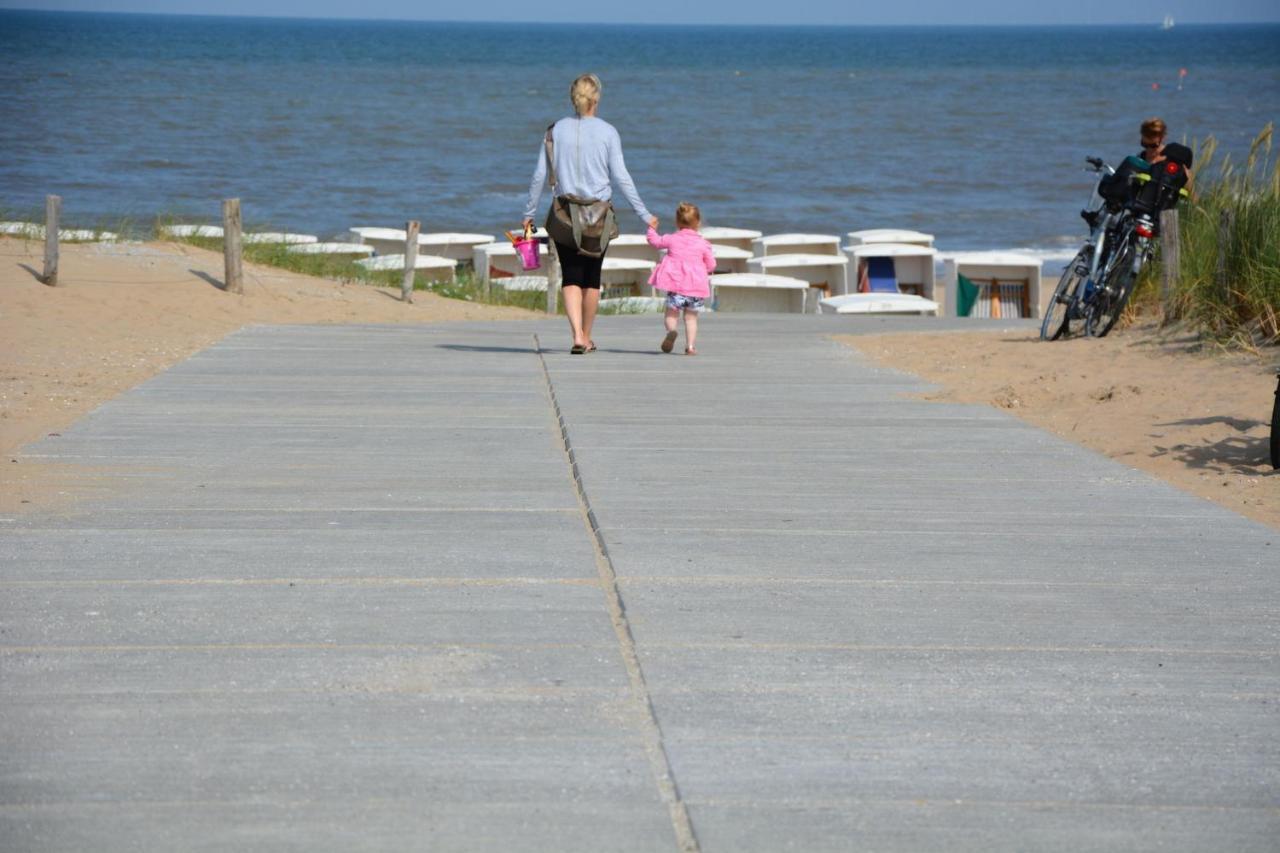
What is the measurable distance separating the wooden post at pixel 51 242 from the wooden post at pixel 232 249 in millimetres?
1496

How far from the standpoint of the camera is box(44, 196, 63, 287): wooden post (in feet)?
45.3

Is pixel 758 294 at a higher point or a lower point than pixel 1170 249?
lower

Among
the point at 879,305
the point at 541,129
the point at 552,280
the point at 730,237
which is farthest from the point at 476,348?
the point at 541,129

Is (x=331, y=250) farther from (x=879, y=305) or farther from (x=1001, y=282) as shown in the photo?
(x=1001, y=282)

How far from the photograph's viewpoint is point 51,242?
45.4 ft

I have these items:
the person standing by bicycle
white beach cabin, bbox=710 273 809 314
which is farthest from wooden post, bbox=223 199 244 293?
white beach cabin, bbox=710 273 809 314

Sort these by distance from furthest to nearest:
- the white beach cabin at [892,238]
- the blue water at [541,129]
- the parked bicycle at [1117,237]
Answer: the blue water at [541,129], the white beach cabin at [892,238], the parked bicycle at [1117,237]

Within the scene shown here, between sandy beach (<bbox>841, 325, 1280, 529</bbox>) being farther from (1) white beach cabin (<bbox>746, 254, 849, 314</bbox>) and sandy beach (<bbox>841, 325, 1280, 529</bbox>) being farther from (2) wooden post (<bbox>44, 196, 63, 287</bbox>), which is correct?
(1) white beach cabin (<bbox>746, 254, 849, 314</bbox>)

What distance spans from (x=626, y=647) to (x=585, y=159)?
6293 millimetres

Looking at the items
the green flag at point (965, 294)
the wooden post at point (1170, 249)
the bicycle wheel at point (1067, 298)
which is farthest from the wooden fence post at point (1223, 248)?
the green flag at point (965, 294)

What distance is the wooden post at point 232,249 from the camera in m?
14.9

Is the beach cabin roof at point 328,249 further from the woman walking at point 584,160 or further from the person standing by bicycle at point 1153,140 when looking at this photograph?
the person standing by bicycle at point 1153,140

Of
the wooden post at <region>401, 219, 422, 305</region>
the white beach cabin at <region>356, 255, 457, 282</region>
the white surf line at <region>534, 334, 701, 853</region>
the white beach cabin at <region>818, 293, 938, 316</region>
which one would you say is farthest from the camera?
the white beach cabin at <region>356, 255, 457, 282</region>

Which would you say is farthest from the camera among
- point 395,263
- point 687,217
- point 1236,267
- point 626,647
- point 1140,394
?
point 395,263
